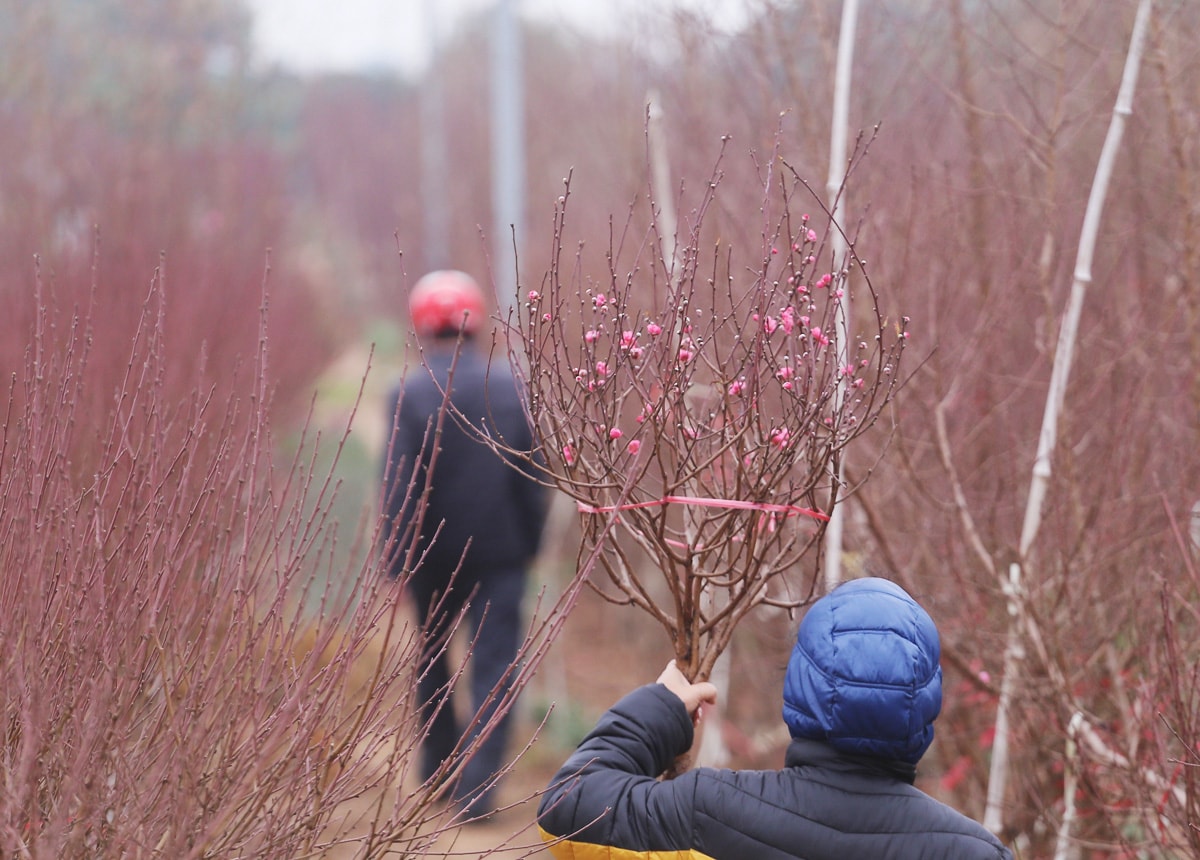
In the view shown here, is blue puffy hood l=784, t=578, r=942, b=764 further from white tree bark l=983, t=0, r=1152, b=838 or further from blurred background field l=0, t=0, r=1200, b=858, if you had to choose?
white tree bark l=983, t=0, r=1152, b=838

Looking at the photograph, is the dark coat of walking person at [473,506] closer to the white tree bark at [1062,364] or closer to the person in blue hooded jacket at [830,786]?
the white tree bark at [1062,364]

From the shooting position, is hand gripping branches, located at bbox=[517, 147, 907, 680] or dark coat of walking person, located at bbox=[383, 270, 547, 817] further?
dark coat of walking person, located at bbox=[383, 270, 547, 817]

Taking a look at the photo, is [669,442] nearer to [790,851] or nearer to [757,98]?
[790,851]

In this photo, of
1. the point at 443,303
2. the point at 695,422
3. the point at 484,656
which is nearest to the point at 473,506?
the point at 484,656

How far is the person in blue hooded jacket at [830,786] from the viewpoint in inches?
76.9

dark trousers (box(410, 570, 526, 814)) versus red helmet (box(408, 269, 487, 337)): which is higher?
red helmet (box(408, 269, 487, 337))

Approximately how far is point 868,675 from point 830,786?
218 mm

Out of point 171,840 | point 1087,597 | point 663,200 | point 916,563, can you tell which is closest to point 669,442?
point 171,840

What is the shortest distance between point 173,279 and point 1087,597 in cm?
705

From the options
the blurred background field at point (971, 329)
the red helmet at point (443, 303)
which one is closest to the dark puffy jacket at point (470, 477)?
the red helmet at point (443, 303)

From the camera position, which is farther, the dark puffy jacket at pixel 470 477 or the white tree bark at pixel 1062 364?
the dark puffy jacket at pixel 470 477

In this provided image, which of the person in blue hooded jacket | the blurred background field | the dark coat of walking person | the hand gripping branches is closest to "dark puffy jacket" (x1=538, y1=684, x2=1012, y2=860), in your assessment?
the person in blue hooded jacket

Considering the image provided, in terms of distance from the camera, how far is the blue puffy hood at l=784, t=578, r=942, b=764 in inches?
76.3

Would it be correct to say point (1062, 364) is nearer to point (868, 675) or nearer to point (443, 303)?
point (868, 675)
